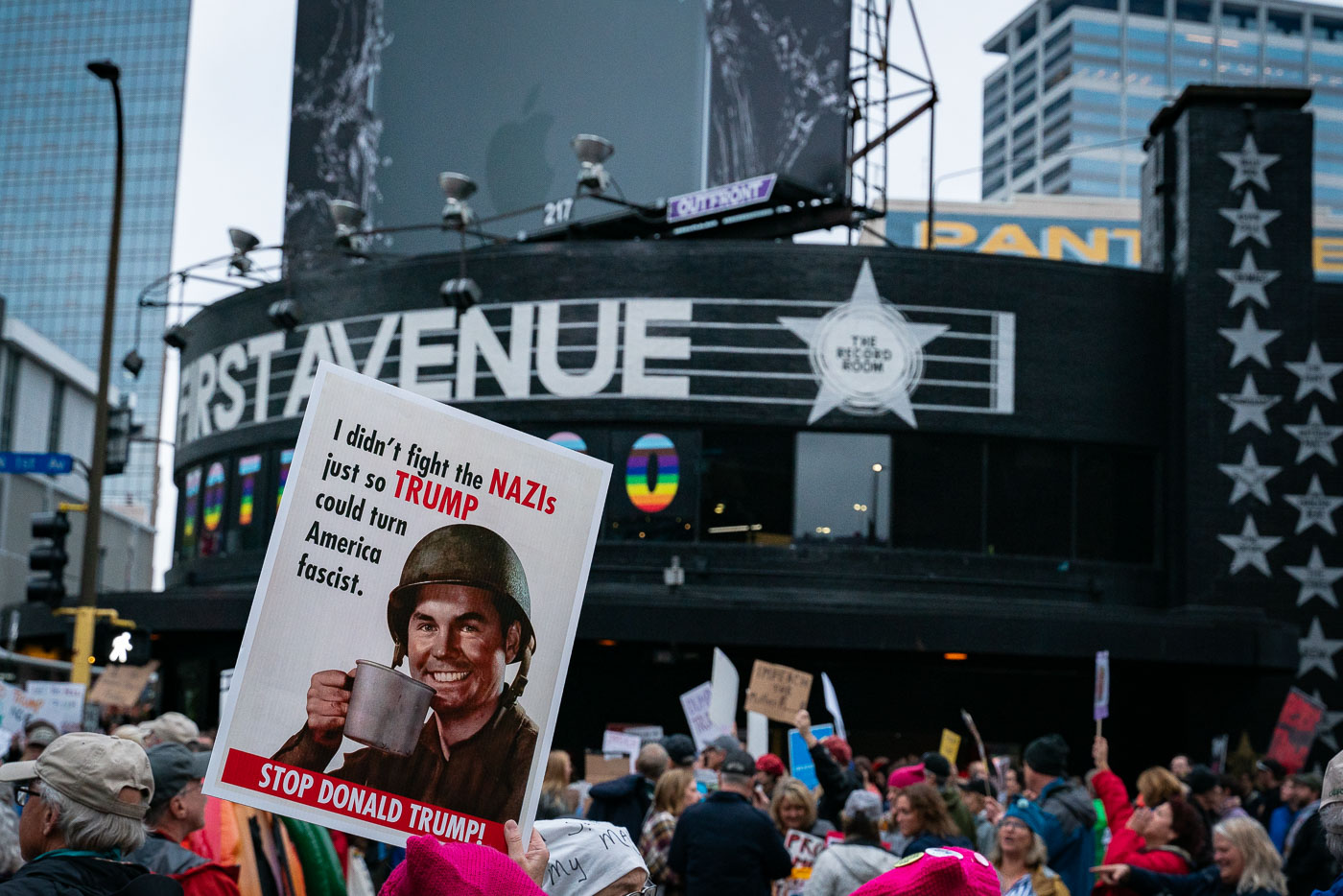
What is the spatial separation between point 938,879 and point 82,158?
170674mm

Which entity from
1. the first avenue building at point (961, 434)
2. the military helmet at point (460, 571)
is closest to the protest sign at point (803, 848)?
the military helmet at point (460, 571)

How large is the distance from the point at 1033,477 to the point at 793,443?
3722 mm

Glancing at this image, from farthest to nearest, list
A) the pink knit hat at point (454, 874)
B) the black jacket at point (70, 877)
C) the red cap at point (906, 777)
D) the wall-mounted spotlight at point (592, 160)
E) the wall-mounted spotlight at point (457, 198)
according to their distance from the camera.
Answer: the wall-mounted spotlight at point (457, 198) < the wall-mounted spotlight at point (592, 160) < the red cap at point (906, 777) < the black jacket at point (70, 877) < the pink knit hat at point (454, 874)

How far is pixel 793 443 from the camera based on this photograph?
23875 mm

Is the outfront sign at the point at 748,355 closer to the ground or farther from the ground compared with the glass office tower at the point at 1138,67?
closer to the ground

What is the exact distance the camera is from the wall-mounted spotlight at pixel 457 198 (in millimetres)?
24797

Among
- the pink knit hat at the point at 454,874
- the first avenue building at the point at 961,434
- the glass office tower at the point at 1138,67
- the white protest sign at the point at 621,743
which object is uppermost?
the glass office tower at the point at 1138,67

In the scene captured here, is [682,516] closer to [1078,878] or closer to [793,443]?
[793,443]

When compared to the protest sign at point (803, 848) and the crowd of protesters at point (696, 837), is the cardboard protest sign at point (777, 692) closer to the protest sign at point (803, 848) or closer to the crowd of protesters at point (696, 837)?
the crowd of protesters at point (696, 837)

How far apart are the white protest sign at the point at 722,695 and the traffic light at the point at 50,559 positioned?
7539mm

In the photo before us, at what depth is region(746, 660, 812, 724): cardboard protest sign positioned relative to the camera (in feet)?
49.6

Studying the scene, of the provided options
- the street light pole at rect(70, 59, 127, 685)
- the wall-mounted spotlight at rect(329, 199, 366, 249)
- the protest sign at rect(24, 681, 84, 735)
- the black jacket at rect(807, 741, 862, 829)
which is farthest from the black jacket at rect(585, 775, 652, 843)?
the wall-mounted spotlight at rect(329, 199, 366, 249)

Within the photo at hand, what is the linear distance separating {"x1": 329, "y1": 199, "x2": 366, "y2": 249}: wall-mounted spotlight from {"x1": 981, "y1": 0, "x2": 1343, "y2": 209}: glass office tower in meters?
150

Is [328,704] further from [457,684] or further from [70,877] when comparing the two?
[70,877]
